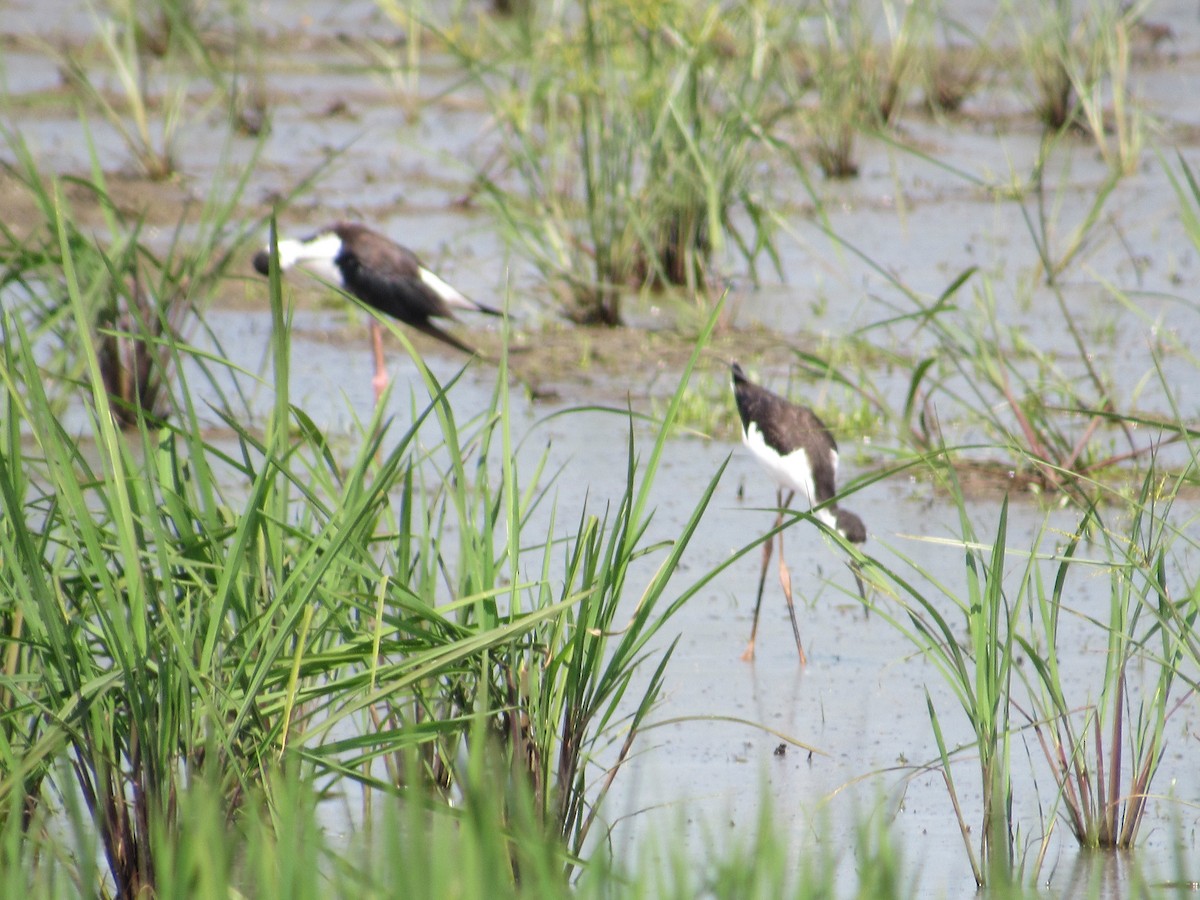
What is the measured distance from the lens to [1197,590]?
2543 millimetres

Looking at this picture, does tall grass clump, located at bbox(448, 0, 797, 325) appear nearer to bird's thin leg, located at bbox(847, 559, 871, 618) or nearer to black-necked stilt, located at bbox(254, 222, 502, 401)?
black-necked stilt, located at bbox(254, 222, 502, 401)

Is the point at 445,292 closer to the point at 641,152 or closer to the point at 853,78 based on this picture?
the point at 641,152

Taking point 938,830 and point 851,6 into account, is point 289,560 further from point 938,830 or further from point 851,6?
point 851,6

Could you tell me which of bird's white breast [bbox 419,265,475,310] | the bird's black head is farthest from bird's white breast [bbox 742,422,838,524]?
the bird's black head

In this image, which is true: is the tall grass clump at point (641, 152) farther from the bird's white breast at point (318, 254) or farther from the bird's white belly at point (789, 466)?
the bird's white belly at point (789, 466)

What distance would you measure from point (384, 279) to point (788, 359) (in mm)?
1483

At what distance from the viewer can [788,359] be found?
6414 mm

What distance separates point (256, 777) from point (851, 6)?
6740 millimetres

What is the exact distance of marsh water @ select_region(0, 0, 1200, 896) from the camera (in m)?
3.06

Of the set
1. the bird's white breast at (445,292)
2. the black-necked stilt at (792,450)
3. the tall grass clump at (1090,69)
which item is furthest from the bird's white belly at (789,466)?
the tall grass clump at (1090,69)

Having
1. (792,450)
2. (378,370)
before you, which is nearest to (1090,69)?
(378,370)

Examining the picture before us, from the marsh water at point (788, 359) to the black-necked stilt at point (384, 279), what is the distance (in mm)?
244

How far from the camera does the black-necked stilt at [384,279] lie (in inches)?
249

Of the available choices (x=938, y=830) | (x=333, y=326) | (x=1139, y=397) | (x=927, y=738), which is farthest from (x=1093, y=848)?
(x=333, y=326)
